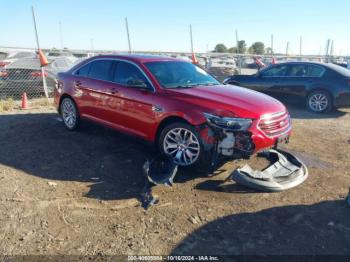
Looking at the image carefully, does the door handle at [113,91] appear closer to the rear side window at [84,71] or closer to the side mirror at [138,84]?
the side mirror at [138,84]

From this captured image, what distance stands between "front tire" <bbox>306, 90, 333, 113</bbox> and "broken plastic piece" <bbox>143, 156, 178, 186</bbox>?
6.27 meters

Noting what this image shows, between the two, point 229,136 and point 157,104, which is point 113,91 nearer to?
point 157,104

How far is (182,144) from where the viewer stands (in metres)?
5.16

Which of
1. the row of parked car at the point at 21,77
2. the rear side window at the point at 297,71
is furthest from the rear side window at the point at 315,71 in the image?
the row of parked car at the point at 21,77

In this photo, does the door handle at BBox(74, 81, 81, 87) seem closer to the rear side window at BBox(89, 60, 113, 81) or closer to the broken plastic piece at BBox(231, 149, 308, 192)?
the rear side window at BBox(89, 60, 113, 81)

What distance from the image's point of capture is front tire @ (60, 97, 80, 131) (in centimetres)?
706

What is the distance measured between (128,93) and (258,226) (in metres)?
3.08

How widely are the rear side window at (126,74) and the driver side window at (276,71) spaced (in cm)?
591

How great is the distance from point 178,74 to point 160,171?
1893 millimetres

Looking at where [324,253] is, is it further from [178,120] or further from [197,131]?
[178,120]

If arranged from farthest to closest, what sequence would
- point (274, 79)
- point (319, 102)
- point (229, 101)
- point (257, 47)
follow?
point (257, 47), point (274, 79), point (319, 102), point (229, 101)

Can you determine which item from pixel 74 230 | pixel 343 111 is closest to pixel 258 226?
pixel 74 230

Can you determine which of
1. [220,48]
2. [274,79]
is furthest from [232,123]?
[220,48]

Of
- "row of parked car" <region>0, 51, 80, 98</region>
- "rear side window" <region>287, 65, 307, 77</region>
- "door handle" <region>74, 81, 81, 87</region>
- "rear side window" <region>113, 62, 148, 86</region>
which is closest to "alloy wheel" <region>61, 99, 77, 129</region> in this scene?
"door handle" <region>74, 81, 81, 87</region>
